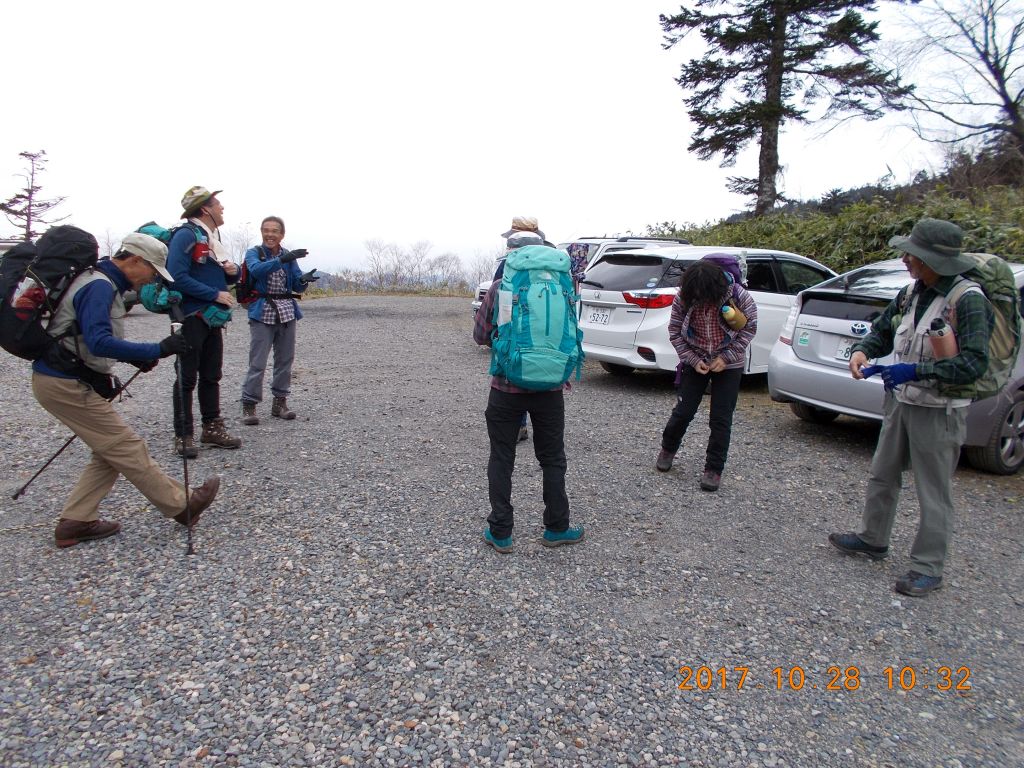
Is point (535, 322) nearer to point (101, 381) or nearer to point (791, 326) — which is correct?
point (101, 381)

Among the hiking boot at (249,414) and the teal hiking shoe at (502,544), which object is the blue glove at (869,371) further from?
the hiking boot at (249,414)

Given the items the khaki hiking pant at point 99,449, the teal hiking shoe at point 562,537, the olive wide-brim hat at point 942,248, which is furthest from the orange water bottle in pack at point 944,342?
the khaki hiking pant at point 99,449

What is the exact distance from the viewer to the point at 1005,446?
5215mm

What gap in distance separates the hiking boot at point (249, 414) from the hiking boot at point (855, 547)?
4.70 metres

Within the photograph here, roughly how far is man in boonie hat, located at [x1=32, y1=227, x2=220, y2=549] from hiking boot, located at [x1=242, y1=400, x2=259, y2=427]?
89.2 inches

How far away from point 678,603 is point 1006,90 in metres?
18.3

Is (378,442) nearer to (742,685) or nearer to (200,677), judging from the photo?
(200,677)

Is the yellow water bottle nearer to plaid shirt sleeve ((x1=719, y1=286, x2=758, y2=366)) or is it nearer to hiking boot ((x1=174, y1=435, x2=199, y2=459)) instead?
plaid shirt sleeve ((x1=719, y1=286, x2=758, y2=366))

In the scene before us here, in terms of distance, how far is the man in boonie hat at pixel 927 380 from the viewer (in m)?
3.20

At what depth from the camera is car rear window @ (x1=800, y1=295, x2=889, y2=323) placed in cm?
542

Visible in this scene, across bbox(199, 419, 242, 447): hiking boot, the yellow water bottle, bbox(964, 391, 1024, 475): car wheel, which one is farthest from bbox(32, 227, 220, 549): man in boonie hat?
bbox(964, 391, 1024, 475): car wheel

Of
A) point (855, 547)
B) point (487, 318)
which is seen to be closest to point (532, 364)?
point (487, 318)

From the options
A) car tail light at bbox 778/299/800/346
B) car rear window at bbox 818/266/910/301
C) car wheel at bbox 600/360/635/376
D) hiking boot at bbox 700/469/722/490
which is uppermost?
car rear window at bbox 818/266/910/301
